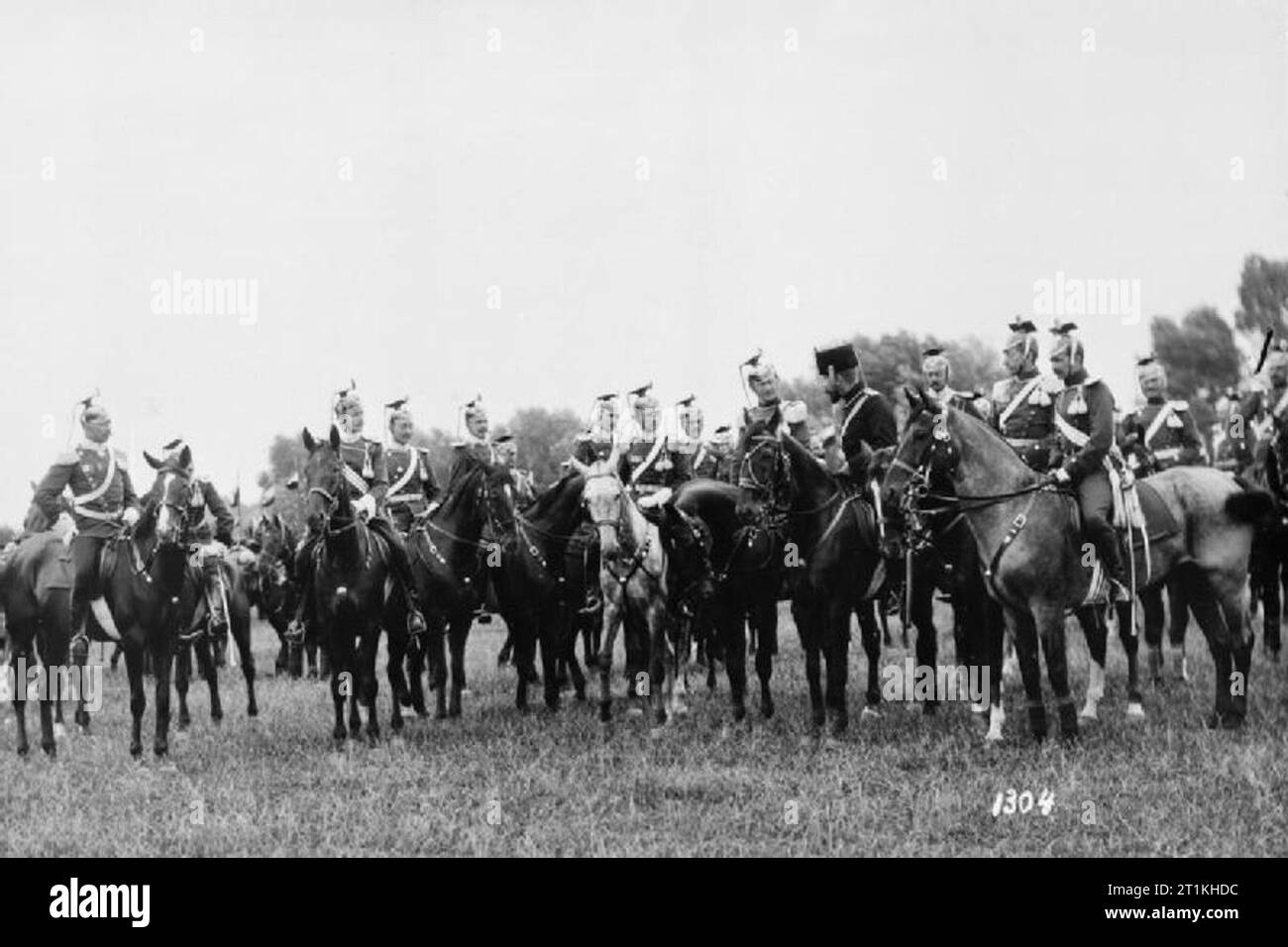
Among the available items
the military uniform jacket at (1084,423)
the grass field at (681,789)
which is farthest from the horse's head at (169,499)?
the military uniform jacket at (1084,423)

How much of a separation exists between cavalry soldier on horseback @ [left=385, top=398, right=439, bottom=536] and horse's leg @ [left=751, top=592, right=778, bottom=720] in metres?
4.51

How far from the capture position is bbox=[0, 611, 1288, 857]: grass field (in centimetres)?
897

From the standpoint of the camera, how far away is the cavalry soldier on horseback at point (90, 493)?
45.7 ft

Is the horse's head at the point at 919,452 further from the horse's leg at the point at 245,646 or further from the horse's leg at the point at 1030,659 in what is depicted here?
the horse's leg at the point at 245,646

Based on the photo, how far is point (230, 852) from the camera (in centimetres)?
900

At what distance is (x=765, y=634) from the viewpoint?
547 inches

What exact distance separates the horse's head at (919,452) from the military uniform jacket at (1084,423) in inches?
42.3

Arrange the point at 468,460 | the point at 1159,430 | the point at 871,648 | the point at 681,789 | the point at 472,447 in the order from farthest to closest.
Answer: the point at 1159,430 < the point at 472,447 < the point at 468,460 < the point at 871,648 < the point at 681,789

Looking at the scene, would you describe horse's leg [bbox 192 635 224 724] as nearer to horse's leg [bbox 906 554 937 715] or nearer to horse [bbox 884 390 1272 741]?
horse's leg [bbox 906 554 937 715]

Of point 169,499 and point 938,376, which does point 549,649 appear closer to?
point 169,499

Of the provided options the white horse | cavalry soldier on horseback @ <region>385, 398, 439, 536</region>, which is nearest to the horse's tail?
the white horse

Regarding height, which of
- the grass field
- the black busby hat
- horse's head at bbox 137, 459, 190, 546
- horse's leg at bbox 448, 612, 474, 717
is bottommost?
the grass field

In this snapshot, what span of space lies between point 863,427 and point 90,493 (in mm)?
8022

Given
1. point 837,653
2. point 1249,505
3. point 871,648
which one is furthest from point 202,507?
point 1249,505
